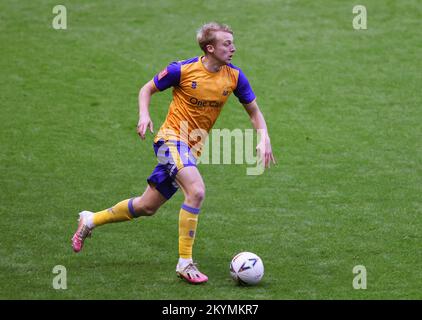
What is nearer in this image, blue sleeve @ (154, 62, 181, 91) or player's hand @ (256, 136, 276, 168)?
player's hand @ (256, 136, 276, 168)

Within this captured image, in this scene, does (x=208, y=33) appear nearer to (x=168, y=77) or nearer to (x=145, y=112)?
(x=168, y=77)

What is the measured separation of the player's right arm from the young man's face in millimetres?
676

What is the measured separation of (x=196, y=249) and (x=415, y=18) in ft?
32.4

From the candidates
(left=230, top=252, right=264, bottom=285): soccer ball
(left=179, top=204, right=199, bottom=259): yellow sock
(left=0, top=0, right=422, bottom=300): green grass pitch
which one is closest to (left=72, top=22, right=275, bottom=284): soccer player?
(left=179, top=204, right=199, bottom=259): yellow sock

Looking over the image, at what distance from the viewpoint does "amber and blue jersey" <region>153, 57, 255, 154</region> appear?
27.5 ft

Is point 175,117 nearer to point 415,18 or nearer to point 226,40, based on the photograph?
point 226,40

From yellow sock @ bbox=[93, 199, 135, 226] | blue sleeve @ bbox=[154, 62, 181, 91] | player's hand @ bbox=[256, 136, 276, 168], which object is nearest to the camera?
player's hand @ bbox=[256, 136, 276, 168]

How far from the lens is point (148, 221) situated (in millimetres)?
10047

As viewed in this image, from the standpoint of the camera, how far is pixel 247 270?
25.6 feet

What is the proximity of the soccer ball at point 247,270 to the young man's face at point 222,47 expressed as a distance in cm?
187

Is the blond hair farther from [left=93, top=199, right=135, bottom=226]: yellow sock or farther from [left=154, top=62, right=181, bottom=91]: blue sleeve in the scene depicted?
[left=93, top=199, right=135, bottom=226]: yellow sock

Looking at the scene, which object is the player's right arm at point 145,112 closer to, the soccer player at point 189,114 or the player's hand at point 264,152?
the soccer player at point 189,114

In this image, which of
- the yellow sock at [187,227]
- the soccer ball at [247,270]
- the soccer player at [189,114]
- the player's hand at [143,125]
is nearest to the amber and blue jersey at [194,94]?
the soccer player at [189,114]

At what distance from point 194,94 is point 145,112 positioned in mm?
541
